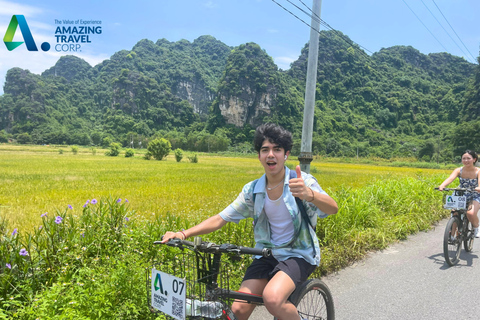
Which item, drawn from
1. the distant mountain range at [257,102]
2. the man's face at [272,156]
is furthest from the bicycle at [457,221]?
the distant mountain range at [257,102]

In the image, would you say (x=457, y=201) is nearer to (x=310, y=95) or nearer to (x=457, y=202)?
(x=457, y=202)

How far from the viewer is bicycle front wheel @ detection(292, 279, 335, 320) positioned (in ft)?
6.47

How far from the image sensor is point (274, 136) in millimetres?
1884

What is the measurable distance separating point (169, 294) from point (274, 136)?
1.00 meters

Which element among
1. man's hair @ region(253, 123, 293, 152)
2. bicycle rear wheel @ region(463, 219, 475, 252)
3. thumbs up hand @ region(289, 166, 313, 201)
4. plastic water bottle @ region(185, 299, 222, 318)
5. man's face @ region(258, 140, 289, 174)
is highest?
man's hair @ region(253, 123, 293, 152)

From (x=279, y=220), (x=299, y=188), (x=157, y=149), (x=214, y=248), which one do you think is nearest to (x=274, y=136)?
(x=299, y=188)

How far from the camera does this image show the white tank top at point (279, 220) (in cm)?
197

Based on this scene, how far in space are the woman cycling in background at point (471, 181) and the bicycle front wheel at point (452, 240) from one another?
337 millimetres

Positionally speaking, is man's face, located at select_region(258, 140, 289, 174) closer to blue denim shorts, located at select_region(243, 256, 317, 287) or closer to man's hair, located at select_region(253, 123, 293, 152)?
man's hair, located at select_region(253, 123, 293, 152)

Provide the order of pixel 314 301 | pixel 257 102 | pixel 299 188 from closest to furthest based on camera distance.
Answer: pixel 299 188
pixel 314 301
pixel 257 102

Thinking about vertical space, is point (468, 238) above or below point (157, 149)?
below

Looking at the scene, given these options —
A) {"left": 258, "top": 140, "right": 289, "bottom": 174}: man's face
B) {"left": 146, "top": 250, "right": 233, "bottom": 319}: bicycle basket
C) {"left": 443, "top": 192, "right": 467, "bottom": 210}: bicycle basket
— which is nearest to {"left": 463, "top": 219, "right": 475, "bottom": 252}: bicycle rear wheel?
{"left": 443, "top": 192, "right": 467, "bottom": 210}: bicycle basket

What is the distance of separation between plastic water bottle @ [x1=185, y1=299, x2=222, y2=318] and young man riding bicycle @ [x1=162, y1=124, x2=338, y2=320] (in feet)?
1.08

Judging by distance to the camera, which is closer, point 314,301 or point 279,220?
point 279,220
